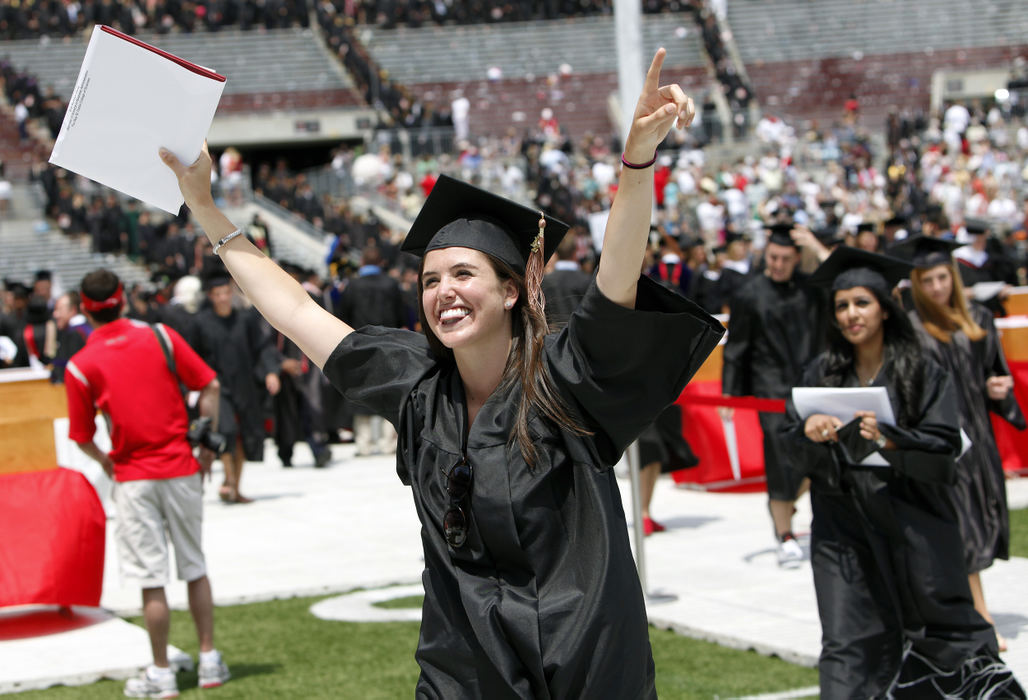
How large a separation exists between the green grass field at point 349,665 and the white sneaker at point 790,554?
1.44 metres

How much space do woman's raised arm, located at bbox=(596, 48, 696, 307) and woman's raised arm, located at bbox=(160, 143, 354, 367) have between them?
90 cm


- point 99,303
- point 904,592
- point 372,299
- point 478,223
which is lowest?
point 904,592

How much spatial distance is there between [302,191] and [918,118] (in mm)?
15597

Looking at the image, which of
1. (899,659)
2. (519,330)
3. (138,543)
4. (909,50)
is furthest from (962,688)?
(909,50)

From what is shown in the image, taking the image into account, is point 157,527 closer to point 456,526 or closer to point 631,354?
point 456,526

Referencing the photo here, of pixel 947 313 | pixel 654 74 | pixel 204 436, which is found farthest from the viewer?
pixel 947 313

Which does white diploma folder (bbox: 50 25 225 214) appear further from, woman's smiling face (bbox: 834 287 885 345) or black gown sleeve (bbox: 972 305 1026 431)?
black gown sleeve (bbox: 972 305 1026 431)

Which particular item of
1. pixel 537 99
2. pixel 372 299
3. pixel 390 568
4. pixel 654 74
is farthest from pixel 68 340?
pixel 537 99

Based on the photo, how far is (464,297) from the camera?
295 cm

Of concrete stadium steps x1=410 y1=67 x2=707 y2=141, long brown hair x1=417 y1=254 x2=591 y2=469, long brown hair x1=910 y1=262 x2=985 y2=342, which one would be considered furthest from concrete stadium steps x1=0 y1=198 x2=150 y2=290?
long brown hair x1=417 y1=254 x2=591 y2=469

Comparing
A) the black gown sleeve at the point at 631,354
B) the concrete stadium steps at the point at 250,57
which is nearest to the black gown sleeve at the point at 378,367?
the black gown sleeve at the point at 631,354

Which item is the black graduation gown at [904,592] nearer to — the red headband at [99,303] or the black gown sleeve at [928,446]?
the black gown sleeve at [928,446]

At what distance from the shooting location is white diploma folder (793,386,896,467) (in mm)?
4969

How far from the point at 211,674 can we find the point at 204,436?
1069 mm
